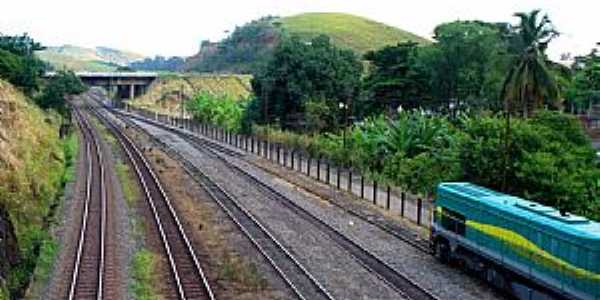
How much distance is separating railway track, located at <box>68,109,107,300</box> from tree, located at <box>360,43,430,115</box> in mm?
35860

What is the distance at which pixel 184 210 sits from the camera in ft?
117

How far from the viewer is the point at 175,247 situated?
90.5 feet

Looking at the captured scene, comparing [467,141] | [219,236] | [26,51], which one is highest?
[26,51]

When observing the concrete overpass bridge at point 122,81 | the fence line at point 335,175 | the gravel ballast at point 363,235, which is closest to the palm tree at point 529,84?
the fence line at point 335,175

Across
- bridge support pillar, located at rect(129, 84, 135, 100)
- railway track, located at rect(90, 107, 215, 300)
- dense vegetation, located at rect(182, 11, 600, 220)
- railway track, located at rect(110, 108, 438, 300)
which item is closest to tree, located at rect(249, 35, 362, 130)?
dense vegetation, located at rect(182, 11, 600, 220)

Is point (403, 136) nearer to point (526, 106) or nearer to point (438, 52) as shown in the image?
point (526, 106)

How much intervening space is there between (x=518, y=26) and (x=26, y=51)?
48851mm

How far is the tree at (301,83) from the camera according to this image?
7425cm

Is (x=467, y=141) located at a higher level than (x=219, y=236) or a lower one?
higher

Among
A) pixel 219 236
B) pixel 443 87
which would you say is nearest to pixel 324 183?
pixel 219 236

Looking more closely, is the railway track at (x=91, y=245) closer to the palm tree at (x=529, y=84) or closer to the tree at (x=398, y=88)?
the palm tree at (x=529, y=84)

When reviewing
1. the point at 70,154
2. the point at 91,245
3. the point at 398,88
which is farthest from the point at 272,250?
the point at 398,88

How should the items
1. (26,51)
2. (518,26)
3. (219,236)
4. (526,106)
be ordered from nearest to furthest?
(219,236) → (526,106) → (518,26) → (26,51)

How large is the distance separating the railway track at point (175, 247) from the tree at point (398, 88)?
1331 inches
